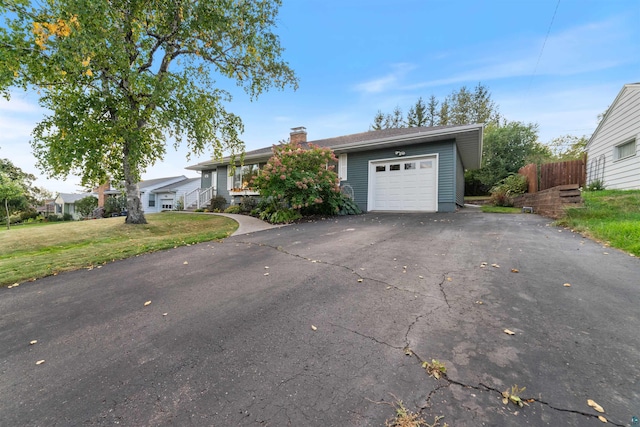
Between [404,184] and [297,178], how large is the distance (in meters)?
4.67

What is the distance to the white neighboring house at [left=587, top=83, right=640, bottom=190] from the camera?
8.69m

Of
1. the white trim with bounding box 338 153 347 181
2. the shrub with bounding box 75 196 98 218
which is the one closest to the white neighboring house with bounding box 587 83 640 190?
the white trim with bounding box 338 153 347 181

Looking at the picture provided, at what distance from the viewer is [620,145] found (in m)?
9.67

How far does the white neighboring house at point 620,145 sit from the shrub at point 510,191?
2.39 meters

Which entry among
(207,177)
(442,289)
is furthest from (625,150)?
(207,177)

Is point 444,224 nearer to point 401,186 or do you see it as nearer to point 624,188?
point 401,186

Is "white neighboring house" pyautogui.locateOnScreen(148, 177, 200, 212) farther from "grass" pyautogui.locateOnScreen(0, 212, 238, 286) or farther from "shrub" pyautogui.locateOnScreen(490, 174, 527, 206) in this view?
"shrub" pyautogui.locateOnScreen(490, 174, 527, 206)

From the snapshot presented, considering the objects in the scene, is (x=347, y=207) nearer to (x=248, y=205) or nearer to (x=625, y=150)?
(x=248, y=205)

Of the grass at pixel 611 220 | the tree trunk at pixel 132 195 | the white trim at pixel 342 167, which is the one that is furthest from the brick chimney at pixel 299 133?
the grass at pixel 611 220

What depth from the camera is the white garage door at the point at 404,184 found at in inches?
412

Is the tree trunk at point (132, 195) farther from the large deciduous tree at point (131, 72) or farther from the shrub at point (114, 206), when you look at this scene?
the shrub at point (114, 206)

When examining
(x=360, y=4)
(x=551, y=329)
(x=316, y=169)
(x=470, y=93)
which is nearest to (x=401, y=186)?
(x=316, y=169)

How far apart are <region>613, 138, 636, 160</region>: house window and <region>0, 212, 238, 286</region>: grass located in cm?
1344

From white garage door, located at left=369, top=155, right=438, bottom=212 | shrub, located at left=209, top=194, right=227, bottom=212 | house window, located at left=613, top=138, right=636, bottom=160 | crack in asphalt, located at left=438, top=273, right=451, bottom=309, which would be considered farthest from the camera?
shrub, located at left=209, top=194, right=227, bottom=212
